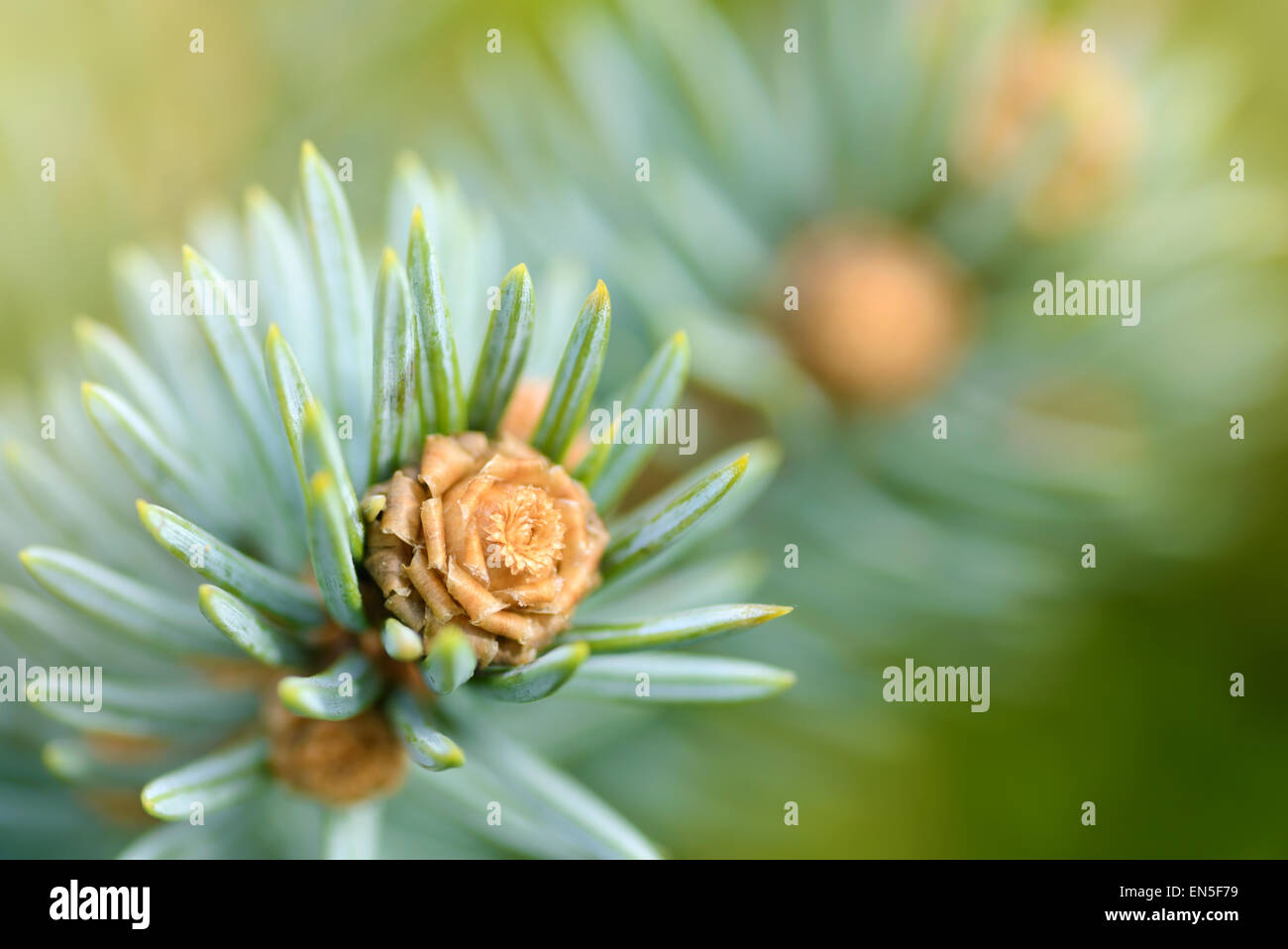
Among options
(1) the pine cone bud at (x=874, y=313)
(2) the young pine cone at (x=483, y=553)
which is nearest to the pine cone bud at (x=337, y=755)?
(2) the young pine cone at (x=483, y=553)

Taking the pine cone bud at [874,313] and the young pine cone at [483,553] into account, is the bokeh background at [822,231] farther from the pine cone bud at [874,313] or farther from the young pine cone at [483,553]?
the young pine cone at [483,553]

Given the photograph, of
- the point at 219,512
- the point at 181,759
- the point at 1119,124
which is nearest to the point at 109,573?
the point at 219,512

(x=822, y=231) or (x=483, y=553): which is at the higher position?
(x=822, y=231)

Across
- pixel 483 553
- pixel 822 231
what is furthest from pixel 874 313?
pixel 483 553

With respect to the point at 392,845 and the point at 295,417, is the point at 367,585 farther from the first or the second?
the point at 392,845

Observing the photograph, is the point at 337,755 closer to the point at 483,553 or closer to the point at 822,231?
the point at 483,553

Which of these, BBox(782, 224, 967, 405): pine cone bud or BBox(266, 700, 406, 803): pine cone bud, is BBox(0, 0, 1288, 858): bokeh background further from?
BBox(266, 700, 406, 803): pine cone bud
